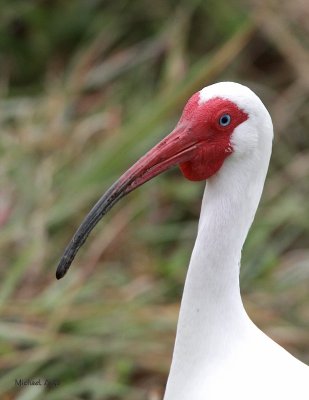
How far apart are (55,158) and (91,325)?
A: 1.13 m

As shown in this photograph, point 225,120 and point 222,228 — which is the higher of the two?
point 225,120

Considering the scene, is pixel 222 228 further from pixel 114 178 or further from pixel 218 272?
pixel 114 178

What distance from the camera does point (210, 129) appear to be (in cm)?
313

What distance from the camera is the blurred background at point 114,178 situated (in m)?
4.56

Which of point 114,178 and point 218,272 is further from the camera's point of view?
point 114,178

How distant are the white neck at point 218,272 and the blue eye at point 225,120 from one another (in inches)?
3.6

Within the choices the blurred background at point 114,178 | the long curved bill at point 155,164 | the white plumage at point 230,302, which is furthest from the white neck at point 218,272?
the blurred background at point 114,178

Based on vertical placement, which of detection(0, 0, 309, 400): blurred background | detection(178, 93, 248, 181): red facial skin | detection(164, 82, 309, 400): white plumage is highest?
detection(0, 0, 309, 400): blurred background

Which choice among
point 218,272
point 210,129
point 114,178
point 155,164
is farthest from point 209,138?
point 114,178

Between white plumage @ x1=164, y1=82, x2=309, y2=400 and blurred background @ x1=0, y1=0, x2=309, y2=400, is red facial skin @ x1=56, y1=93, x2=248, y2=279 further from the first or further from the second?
blurred background @ x1=0, y1=0, x2=309, y2=400

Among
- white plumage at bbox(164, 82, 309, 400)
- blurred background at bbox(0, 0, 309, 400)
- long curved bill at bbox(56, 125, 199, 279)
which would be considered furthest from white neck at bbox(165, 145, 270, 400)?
blurred background at bbox(0, 0, 309, 400)

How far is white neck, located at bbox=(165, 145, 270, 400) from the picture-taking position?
3139 mm

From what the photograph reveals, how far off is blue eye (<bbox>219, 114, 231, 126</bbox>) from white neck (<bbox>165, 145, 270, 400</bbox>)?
0.30ft

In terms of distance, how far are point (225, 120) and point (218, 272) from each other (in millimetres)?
396
